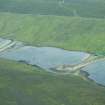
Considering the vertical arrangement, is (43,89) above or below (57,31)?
above

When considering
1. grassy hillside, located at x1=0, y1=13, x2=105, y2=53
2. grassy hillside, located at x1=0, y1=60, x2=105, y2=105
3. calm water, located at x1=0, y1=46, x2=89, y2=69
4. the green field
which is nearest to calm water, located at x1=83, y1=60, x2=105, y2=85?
the green field

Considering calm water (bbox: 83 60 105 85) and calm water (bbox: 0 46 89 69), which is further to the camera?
calm water (bbox: 0 46 89 69)

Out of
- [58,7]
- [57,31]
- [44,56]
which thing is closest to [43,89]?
[44,56]

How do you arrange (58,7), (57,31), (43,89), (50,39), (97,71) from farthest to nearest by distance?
(58,7) → (57,31) → (50,39) → (97,71) → (43,89)

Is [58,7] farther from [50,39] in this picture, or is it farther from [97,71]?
[97,71]

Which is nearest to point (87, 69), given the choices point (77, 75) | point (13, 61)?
point (77, 75)

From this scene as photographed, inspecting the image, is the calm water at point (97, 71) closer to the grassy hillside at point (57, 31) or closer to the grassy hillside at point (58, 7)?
the grassy hillside at point (57, 31)

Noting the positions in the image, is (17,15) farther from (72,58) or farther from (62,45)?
(72,58)

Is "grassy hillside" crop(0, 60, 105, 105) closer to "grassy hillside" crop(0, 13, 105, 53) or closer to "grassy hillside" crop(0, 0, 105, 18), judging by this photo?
"grassy hillside" crop(0, 13, 105, 53)
